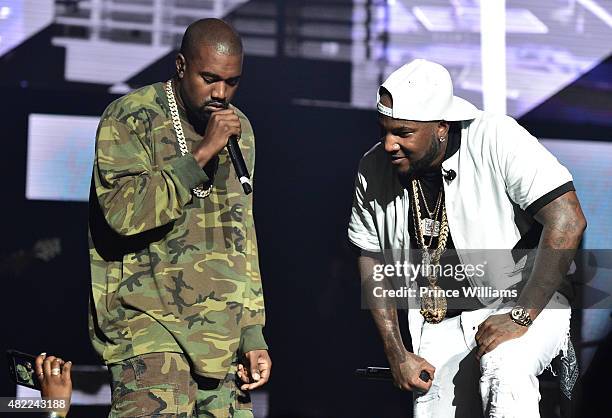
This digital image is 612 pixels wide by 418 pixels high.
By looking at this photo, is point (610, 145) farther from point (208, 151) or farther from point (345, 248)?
point (208, 151)

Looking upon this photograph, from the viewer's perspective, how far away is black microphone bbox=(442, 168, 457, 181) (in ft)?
11.3

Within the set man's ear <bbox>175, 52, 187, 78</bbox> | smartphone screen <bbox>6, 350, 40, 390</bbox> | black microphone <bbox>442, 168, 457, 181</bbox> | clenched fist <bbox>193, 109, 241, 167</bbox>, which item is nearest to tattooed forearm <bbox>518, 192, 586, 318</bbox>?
black microphone <bbox>442, 168, 457, 181</bbox>

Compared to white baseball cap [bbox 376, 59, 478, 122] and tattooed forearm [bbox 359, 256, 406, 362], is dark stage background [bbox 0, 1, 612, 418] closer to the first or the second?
tattooed forearm [bbox 359, 256, 406, 362]

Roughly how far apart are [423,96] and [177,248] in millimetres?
859

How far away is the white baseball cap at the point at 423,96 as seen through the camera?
334cm

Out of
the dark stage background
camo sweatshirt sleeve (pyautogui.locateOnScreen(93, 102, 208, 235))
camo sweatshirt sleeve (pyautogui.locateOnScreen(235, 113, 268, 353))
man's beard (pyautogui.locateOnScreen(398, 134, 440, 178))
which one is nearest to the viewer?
camo sweatshirt sleeve (pyautogui.locateOnScreen(93, 102, 208, 235))

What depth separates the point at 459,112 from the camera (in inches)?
136

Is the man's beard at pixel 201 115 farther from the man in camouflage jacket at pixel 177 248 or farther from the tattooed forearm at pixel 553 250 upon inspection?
the tattooed forearm at pixel 553 250

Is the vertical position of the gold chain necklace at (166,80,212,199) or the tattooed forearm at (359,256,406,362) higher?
the gold chain necklace at (166,80,212,199)

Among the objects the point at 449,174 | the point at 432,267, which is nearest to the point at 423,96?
the point at 449,174

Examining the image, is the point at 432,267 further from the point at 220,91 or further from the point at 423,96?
the point at 220,91

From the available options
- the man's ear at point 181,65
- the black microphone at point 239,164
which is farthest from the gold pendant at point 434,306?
the man's ear at point 181,65

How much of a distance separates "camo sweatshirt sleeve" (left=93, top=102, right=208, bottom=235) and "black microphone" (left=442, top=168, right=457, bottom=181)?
0.80m

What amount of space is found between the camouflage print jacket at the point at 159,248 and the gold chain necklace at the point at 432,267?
616 mm
